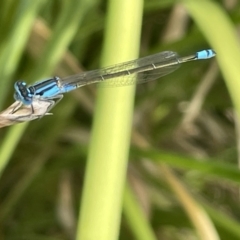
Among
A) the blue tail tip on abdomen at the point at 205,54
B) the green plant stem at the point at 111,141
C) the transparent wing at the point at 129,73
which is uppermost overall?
the blue tail tip on abdomen at the point at 205,54

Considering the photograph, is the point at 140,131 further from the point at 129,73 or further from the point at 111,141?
the point at 111,141

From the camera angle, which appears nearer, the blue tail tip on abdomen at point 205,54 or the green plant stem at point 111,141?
the green plant stem at point 111,141

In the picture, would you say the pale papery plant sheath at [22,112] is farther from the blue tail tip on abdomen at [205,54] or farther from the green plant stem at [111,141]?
the blue tail tip on abdomen at [205,54]

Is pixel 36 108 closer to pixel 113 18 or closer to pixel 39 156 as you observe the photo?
pixel 113 18

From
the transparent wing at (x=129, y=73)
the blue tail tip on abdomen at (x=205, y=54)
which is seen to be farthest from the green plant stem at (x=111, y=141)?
the blue tail tip on abdomen at (x=205, y=54)

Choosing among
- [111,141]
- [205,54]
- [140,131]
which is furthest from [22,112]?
[140,131]

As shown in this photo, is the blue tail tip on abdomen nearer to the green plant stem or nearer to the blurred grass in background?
the blurred grass in background
